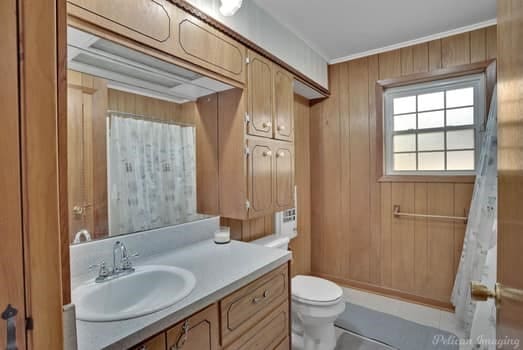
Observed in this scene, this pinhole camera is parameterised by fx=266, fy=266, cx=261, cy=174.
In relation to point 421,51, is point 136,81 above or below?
below

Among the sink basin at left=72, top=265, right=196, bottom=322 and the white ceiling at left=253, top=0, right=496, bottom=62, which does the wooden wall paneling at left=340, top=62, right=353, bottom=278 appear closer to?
the white ceiling at left=253, top=0, right=496, bottom=62

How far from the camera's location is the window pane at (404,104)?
254cm

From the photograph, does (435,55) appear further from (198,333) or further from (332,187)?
(198,333)

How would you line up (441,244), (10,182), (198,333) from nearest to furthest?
(10,182), (198,333), (441,244)

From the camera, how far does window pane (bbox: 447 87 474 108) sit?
2.29 m

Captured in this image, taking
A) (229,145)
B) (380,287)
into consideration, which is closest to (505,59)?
(229,145)

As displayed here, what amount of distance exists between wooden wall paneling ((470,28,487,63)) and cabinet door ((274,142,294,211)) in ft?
5.53

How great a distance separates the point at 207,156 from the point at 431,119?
6.84ft

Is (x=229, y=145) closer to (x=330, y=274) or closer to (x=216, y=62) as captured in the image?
(x=216, y=62)

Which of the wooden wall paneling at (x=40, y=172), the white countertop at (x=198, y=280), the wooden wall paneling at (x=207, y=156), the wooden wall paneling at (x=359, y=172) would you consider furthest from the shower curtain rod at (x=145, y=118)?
the wooden wall paneling at (x=359, y=172)

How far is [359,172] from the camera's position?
8.91ft

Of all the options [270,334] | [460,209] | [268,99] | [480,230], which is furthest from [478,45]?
[270,334]

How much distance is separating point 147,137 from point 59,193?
1059 mm

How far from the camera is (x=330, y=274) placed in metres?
2.91
